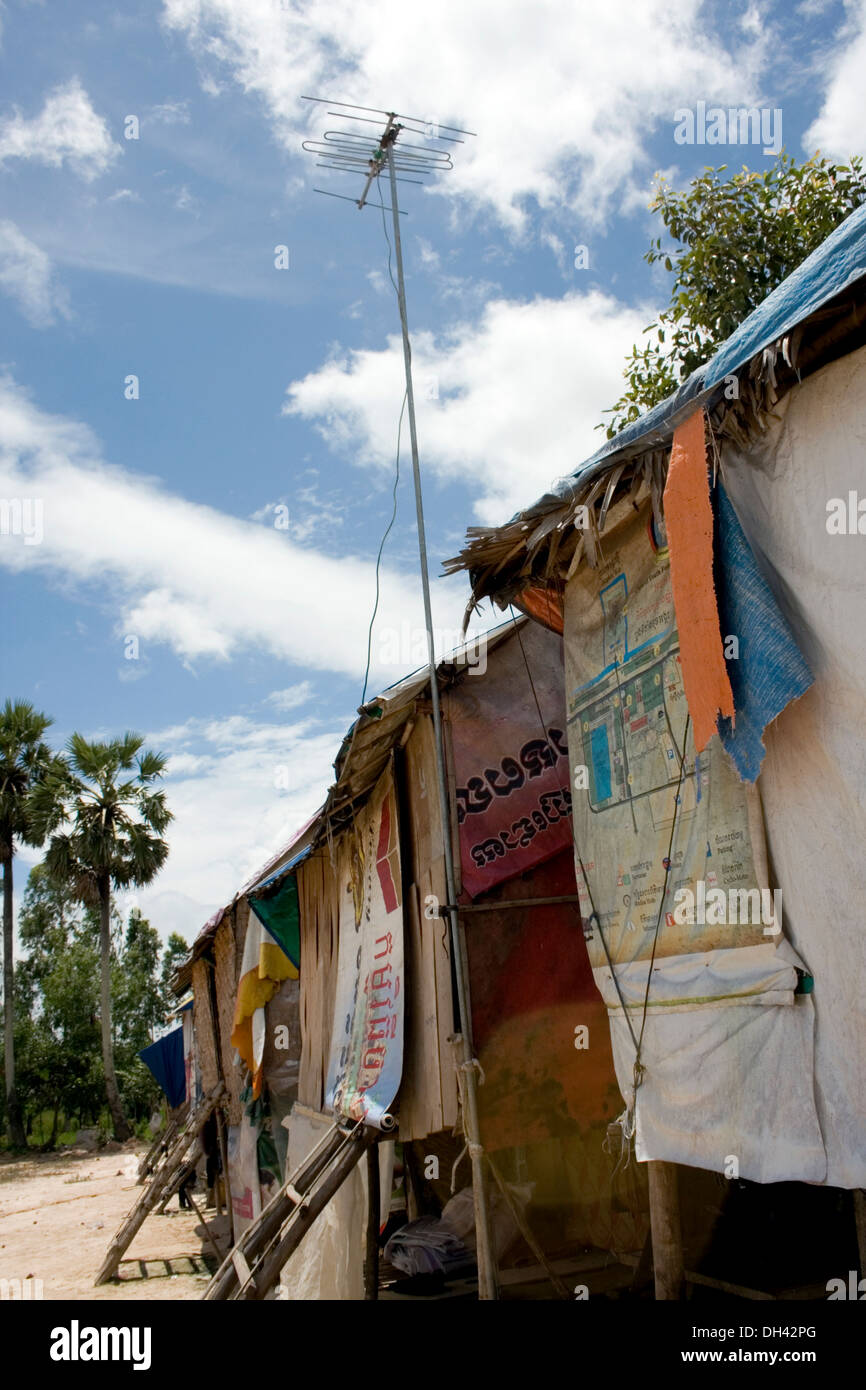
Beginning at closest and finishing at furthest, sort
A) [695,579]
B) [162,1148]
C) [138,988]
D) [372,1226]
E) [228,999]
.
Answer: [695,579] → [372,1226] → [228,999] → [162,1148] → [138,988]

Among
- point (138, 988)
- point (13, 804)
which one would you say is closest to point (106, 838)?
point (13, 804)

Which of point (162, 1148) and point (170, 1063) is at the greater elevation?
point (170, 1063)

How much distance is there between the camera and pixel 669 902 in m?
4.34

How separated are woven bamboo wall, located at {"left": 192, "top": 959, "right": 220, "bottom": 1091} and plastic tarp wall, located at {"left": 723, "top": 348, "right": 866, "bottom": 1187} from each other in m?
13.2

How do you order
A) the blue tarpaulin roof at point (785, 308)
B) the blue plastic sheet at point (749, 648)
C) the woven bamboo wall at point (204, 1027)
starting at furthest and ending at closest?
1. the woven bamboo wall at point (204, 1027)
2. the blue plastic sheet at point (749, 648)
3. the blue tarpaulin roof at point (785, 308)

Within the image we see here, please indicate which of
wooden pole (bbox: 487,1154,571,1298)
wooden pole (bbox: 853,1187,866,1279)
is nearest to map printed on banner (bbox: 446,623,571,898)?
wooden pole (bbox: 487,1154,571,1298)

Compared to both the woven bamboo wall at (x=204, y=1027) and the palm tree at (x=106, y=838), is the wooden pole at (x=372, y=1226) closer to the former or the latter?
the woven bamboo wall at (x=204, y=1027)

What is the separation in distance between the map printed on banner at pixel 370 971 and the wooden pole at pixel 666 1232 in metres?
2.21

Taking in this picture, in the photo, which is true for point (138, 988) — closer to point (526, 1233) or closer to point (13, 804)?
point (13, 804)

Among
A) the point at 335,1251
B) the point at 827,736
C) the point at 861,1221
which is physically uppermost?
the point at 827,736

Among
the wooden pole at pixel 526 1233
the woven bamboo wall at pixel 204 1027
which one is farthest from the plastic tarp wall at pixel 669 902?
the woven bamboo wall at pixel 204 1027

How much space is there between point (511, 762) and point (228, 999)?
29.9 feet

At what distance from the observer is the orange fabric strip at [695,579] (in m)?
3.68

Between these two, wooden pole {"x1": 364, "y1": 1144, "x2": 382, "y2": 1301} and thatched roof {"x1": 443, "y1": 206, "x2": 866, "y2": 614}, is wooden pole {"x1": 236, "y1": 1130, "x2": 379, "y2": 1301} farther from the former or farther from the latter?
thatched roof {"x1": 443, "y1": 206, "x2": 866, "y2": 614}
